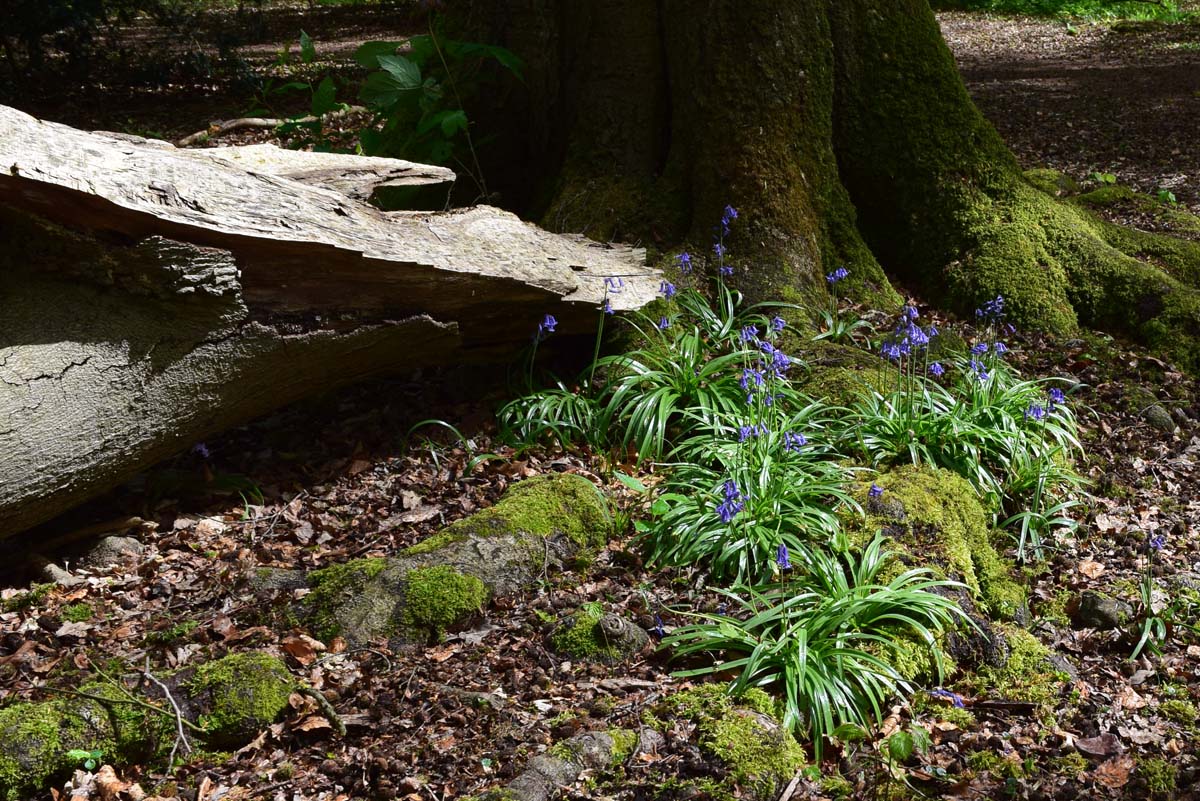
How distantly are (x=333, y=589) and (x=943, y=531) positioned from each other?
2.28 metres

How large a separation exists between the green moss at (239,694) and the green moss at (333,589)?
318mm

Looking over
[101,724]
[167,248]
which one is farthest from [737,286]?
[101,724]

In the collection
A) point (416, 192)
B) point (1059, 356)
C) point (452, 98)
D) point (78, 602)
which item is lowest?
point (78, 602)

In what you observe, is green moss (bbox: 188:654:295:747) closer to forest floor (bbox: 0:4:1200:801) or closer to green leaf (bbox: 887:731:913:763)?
forest floor (bbox: 0:4:1200:801)

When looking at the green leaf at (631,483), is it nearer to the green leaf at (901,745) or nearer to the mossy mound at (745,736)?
the mossy mound at (745,736)

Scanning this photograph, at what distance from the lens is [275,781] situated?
2.79 metres

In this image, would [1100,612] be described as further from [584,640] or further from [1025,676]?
[584,640]

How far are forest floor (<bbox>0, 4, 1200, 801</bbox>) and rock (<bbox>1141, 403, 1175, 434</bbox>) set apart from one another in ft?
0.10

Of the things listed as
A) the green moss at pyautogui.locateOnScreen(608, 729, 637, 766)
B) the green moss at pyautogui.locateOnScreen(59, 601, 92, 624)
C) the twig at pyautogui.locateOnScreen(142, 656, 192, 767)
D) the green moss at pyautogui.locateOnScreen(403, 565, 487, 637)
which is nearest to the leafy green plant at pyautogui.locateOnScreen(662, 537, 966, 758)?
the green moss at pyautogui.locateOnScreen(608, 729, 637, 766)

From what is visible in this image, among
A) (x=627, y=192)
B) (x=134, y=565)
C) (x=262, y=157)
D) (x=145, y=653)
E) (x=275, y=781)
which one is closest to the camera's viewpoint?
(x=275, y=781)

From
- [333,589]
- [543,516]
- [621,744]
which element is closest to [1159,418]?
[543,516]

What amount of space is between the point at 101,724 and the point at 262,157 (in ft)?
9.01

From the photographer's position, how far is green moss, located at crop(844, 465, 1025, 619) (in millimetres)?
3588

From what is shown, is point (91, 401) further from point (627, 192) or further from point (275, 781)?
point (627, 192)
